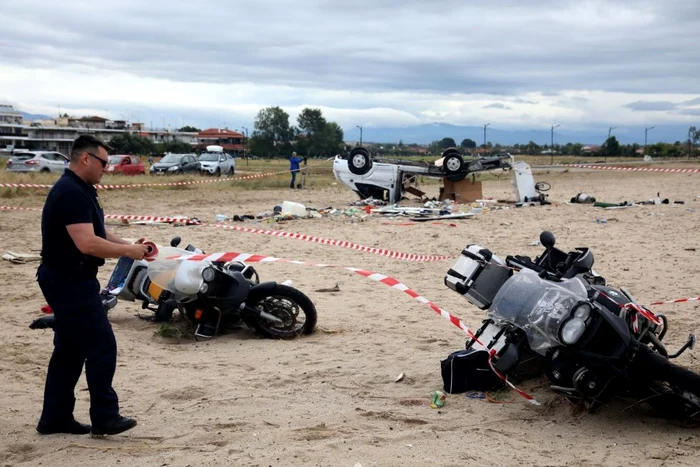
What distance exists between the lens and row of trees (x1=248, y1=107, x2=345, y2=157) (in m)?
87.7

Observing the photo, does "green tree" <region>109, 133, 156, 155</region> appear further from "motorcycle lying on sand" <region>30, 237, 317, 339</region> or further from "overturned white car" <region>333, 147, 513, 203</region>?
"motorcycle lying on sand" <region>30, 237, 317, 339</region>

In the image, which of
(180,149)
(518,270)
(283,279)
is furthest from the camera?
(180,149)

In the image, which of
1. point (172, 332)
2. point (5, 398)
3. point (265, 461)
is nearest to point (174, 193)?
point (172, 332)

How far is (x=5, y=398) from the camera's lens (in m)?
5.57

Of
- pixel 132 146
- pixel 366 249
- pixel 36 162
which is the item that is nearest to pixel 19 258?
pixel 366 249

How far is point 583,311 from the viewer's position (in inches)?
183

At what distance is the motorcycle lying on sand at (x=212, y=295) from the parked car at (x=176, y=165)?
94.6 feet

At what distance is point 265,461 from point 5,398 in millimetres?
2483

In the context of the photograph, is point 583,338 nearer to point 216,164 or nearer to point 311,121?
point 216,164

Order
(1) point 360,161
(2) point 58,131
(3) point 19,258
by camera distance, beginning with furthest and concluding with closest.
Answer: (2) point 58,131
(1) point 360,161
(3) point 19,258

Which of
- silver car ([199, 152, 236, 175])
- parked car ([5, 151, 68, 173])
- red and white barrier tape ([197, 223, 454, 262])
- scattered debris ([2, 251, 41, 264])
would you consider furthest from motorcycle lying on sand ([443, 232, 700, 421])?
silver car ([199, 152, 236, 175])

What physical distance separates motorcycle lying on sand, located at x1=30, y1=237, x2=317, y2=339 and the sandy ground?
0.64ft

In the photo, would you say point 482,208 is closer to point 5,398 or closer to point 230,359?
point 230,359

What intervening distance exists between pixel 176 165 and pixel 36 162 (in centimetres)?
638
